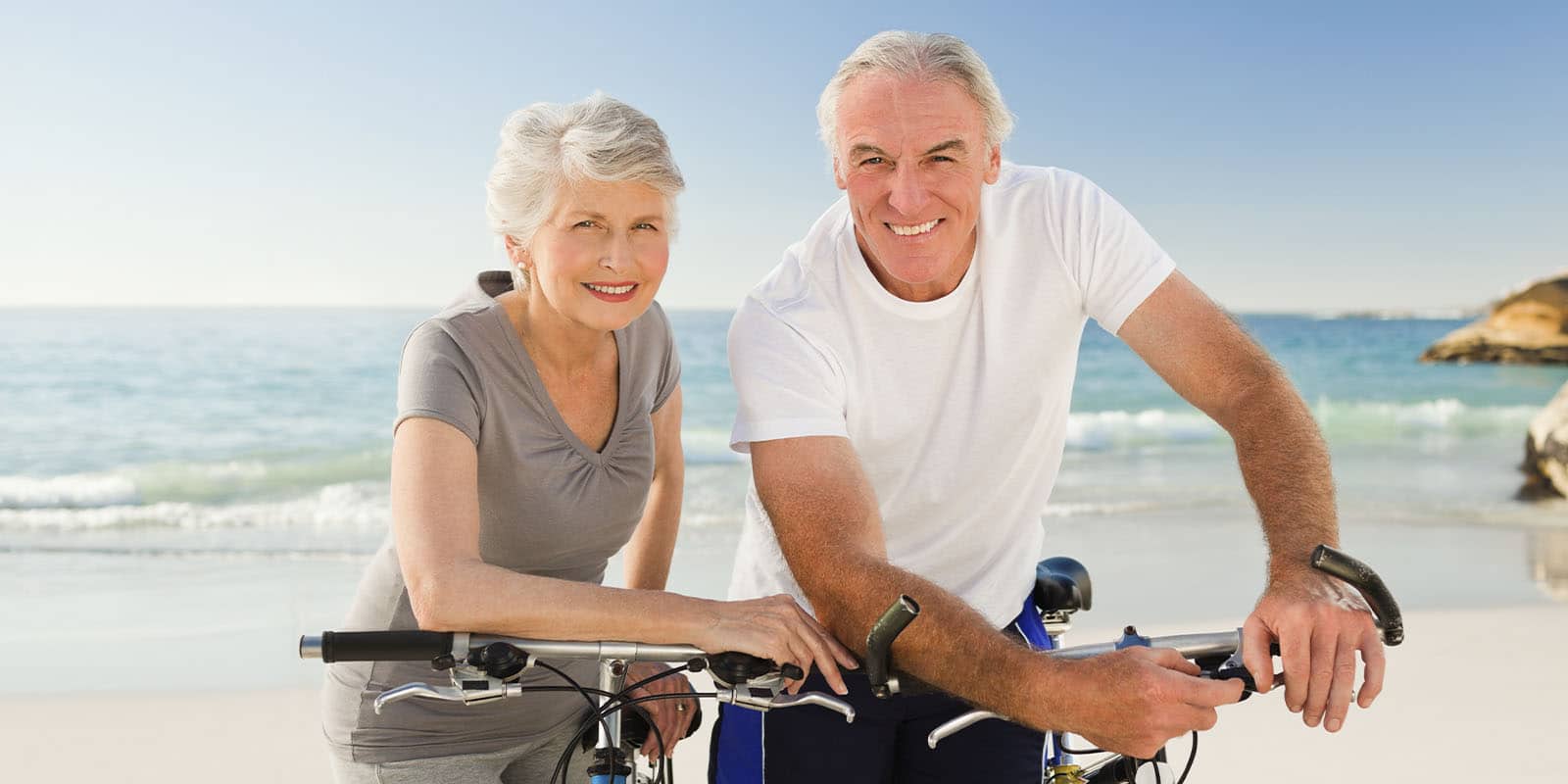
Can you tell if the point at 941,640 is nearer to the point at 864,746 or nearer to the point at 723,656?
the point at 723,656

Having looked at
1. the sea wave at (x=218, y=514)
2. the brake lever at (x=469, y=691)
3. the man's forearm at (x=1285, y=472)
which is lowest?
the sea wave at (x=218, y=514)

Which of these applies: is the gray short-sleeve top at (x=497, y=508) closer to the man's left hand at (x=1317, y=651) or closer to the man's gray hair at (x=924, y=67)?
the man's gray hair at (x=924, y=67)

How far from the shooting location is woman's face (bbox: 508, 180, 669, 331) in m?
2.12

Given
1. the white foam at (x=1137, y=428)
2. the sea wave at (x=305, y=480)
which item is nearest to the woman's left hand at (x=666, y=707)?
the sea wave at (x=305, y=480)

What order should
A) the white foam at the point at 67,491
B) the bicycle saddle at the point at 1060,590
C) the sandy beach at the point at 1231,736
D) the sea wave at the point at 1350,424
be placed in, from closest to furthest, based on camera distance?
1. the bicycle saddle at the point at 1060,590
2. the sandy beach at the point at 1231,736
3. the white foam at the point at 67,491
4. the sea wave at the point at 1350,424

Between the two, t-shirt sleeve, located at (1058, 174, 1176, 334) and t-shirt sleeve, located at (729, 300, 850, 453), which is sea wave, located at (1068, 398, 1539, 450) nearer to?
t-shirt sleeve, located at (1058, 174, 1176, 334)

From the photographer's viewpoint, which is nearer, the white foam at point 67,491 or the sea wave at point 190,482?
the white foam at point 67,491

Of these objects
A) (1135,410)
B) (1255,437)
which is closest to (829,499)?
(1255,437)

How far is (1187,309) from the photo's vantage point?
2.20 metres

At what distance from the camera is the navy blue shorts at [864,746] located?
223 centimetres

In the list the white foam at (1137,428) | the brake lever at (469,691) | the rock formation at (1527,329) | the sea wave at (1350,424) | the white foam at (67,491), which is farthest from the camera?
the rock formation at (1527,329)

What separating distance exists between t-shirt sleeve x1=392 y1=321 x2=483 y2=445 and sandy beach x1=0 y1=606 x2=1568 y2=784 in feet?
8.76

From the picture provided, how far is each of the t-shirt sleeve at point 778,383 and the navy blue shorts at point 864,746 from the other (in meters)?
0.48

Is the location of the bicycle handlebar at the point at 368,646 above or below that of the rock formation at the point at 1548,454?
above
